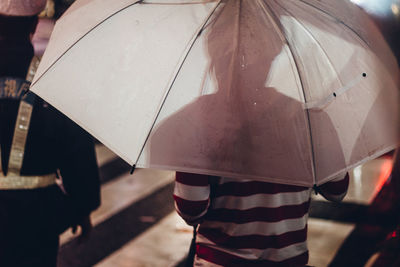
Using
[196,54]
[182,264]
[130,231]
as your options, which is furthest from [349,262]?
[196,54]

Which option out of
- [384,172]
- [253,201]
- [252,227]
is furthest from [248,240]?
[384,172]

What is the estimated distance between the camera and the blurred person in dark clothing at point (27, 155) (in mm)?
2770

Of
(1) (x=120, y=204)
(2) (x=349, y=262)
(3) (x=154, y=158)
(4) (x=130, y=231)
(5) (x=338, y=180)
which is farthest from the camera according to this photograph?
(1) (x=120, y=204)

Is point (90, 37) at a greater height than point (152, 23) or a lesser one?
lesser

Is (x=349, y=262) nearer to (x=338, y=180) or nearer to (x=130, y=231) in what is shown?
(x=130, y=231)

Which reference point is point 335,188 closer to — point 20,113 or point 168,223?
point 20,113

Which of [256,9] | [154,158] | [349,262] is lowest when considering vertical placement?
[349,262]

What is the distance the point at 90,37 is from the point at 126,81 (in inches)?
11.3

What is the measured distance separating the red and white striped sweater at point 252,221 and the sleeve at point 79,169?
1064 mm

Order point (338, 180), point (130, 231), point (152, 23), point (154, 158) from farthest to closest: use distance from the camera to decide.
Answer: point (130, 231), point (338, 180), point (152, 23), point (154, 158)

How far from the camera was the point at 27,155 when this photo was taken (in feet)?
9.29

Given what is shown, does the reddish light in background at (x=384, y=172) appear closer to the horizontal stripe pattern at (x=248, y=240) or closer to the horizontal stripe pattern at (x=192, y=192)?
the horizontal stripe pattern at (x=248, y=240)

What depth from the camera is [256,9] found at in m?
1.90

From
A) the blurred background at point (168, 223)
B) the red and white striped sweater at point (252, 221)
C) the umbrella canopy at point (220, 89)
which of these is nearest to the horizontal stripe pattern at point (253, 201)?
the red and white striped sweater at point (252, 221)
